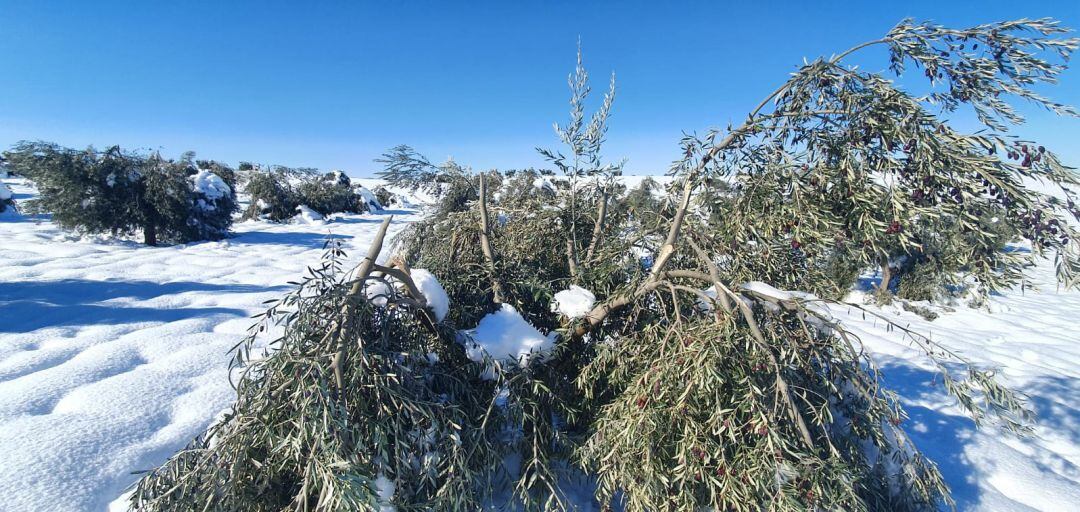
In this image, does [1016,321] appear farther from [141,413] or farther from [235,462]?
[141,413]

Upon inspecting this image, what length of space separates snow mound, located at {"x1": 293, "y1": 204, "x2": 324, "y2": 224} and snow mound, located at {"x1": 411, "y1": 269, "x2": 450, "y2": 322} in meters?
18.4

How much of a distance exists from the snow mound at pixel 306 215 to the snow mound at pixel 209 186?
18.0 ft

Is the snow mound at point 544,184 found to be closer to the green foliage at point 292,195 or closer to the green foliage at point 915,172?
the green foliage at point 915,172

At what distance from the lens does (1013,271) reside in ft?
6.61

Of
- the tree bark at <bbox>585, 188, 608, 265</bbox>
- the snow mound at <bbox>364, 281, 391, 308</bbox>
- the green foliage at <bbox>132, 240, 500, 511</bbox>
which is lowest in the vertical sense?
the green foliage at <bbox>132, 240, 500, 511</bbox>

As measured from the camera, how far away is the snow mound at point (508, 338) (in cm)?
270

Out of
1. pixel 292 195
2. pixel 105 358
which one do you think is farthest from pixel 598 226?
pixel 292 195

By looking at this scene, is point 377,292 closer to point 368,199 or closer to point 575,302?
point 575,302

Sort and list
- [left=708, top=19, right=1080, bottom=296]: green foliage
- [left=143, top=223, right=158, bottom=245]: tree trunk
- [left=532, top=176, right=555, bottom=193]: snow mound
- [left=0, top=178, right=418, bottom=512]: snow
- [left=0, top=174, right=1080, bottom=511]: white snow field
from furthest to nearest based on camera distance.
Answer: [left=143, top=223, right=158, bottom=245]: tree trunk → [left=532, top=176, right=555, bottom=193]: snow mound → [left=0, top=174, right=1080, bottom=511]: white snow field → [left=0, top=178, right=418, bottom=512]: snow → [left=708, top=19, right=1080, bottom=296]: green foliage

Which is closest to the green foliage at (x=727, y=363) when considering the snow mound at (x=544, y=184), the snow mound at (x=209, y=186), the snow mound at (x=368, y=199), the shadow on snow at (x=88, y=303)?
the snow mound at (x=544, y=184)

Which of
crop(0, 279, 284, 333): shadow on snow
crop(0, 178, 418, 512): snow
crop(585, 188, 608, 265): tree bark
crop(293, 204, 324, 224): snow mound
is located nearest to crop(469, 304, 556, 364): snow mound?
crop(585, 188, 608, 265): tree bark

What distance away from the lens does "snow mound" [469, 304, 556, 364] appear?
270 cm

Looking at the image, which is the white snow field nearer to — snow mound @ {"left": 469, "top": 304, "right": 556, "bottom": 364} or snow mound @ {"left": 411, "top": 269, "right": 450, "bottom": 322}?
snow mound @ {"left": 469, "top": 304, "right": 556, "bottom": 364}

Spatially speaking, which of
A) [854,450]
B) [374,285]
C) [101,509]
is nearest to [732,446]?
[854,450]
